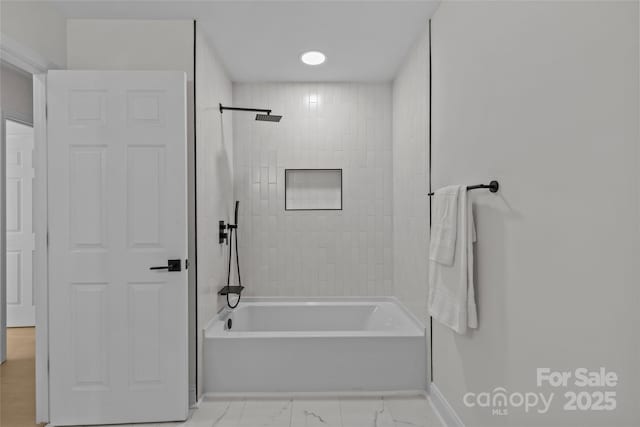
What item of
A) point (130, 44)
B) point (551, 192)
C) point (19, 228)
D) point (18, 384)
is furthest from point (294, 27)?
point (19, 228)

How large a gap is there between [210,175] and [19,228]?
8.98 feet

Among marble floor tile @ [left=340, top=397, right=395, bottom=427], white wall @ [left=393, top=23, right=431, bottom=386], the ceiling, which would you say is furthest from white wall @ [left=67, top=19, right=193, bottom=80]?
marble floor tile @ [left=340, top=397, right=395, bottom=427]

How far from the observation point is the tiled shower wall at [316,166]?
11.9ft

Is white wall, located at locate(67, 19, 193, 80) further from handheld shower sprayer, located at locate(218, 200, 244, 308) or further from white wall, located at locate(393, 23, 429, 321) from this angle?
white wall, located at locate(393, 23, 429, 321)

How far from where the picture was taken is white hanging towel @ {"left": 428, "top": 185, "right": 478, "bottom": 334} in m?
1.80

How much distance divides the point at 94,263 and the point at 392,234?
238 centimetres

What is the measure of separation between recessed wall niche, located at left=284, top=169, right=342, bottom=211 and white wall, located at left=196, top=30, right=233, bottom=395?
0.57 meters

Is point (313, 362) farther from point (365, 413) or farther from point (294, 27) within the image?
point (294, 27)

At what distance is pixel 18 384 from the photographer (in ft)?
9.25

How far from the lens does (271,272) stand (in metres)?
3.62

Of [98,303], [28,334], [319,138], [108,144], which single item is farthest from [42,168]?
[28,334]

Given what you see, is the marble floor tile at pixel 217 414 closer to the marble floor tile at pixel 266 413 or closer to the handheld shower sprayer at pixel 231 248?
the marble floor tile at pixel 266 413

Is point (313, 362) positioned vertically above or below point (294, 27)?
below

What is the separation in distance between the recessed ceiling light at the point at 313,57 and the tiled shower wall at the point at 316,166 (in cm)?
47
